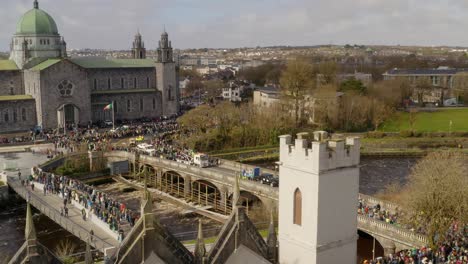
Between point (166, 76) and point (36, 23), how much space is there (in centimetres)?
2133

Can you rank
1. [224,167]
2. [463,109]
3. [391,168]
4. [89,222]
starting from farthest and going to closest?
[463,109]
[391,168]
[224,167]
[89,222]

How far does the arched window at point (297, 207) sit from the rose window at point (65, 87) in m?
62.8

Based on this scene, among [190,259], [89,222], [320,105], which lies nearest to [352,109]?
[320,105]

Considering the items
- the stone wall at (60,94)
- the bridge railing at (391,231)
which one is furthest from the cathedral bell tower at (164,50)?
the bridge railing at (391,231)

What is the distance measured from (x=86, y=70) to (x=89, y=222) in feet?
151

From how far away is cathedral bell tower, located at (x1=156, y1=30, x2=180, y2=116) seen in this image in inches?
3425

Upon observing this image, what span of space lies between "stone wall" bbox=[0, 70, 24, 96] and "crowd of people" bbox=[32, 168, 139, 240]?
108 ft

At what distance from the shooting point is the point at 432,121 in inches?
3659

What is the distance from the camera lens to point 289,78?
84062mm

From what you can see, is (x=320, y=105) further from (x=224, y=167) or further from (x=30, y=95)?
(x=30, y=95)

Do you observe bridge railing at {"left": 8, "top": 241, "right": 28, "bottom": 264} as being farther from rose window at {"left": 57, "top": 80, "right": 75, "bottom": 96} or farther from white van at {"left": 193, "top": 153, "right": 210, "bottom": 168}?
rose window at {"left": 57, "top": 80, "right": 75, "bottom": 96}

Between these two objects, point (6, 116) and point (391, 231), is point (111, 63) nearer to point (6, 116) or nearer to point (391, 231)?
point (6, 116)

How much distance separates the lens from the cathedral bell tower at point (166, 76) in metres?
87.0

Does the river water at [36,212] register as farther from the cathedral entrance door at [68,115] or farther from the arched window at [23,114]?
the cathedral entrance door at [68,115]
